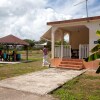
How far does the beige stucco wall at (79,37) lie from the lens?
21000 mm

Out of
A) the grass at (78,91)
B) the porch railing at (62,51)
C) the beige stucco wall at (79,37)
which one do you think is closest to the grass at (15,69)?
the porch railing at (62,51)

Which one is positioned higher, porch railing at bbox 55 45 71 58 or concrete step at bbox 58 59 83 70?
porch railing at bbox 55 45 71 58

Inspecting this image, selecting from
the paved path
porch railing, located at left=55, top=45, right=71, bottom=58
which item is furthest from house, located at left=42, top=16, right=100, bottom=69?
the paved path

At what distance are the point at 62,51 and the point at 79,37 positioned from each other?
467cm

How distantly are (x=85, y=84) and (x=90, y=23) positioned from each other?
699 centimetres

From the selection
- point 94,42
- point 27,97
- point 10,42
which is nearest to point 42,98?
point 27,97

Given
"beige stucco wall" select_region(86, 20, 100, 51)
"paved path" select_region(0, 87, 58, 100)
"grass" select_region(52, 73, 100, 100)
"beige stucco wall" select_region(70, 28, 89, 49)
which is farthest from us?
"beige stucco wall" select_region(70, 28, 89, 49)

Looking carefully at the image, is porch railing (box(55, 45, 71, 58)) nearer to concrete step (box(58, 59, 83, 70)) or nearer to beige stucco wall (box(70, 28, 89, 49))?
concrete step (box(58, 59, 83, 70))

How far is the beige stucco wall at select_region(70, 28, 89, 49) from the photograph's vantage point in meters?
21.0

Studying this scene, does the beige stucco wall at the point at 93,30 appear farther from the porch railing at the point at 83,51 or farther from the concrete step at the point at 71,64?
the concrete step at the point at 71,64

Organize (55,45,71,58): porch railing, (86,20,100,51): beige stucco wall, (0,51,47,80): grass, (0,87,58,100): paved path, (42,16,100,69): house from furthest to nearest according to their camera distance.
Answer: (55,45,71,58): porch railing
(42,16,100,69): house
(86,20,100,51): beige stucco wall
(0,51,47,80): grass
(0,87,58,100): paved path

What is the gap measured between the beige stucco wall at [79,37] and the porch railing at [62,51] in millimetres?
3958

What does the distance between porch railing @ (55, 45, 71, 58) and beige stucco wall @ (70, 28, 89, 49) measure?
3958 millimetres

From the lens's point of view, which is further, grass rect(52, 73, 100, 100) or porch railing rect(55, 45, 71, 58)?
porch railing rect(55, 45, 71, 58)
